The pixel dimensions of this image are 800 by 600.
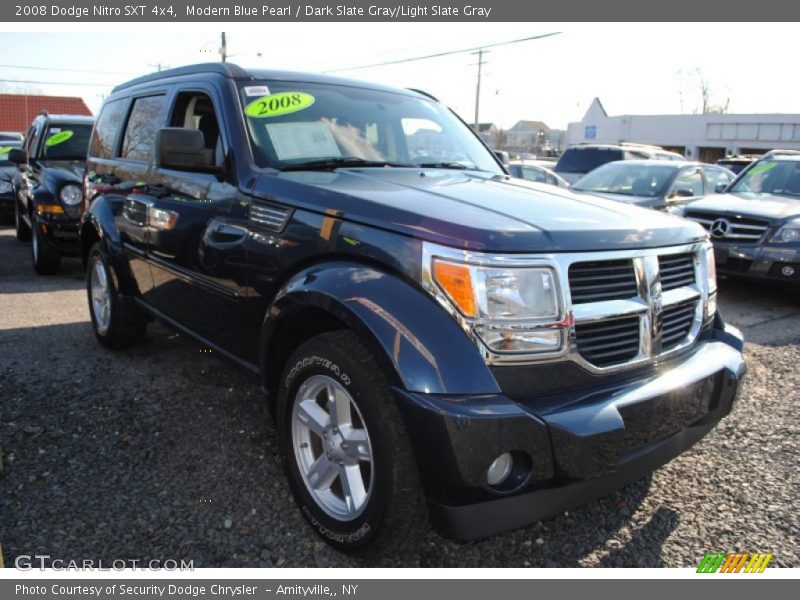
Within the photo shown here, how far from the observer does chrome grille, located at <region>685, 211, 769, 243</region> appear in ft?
22.2

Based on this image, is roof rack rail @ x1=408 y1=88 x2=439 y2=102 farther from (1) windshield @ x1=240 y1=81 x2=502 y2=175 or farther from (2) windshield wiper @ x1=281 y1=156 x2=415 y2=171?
(2) windshield wiper @ x1=281 y1=156 x2=415 y2=171

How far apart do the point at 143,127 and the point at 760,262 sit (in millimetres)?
6213

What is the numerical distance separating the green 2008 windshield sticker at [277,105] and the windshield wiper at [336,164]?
1.18ft

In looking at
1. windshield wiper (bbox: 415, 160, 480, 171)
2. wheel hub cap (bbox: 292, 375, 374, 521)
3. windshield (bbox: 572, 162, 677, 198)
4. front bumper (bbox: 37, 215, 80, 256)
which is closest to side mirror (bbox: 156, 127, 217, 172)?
windshield wiper (bbox: 415, 160, 480, 171)

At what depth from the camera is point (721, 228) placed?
698 centimetres

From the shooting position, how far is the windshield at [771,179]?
805cm

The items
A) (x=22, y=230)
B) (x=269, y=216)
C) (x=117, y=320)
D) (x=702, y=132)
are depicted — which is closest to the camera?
(x=269, y=216)

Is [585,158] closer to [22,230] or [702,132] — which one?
[22,230]

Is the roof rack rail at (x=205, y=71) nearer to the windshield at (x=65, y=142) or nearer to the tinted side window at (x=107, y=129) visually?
the tinted side window at (x=107, y=129)

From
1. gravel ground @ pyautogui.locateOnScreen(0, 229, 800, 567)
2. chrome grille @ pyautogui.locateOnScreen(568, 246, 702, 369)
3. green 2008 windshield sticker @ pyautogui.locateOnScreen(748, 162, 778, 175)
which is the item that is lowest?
gravel ground @ pyautogui.locateOnScreen(0, 229, 800, 567)

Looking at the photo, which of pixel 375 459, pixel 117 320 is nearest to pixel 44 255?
pixel 117 320

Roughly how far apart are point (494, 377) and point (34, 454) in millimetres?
2484

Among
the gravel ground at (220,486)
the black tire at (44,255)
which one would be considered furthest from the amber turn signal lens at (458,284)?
the black tire at (44,255)

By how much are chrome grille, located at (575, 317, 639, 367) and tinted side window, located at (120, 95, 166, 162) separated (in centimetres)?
298
